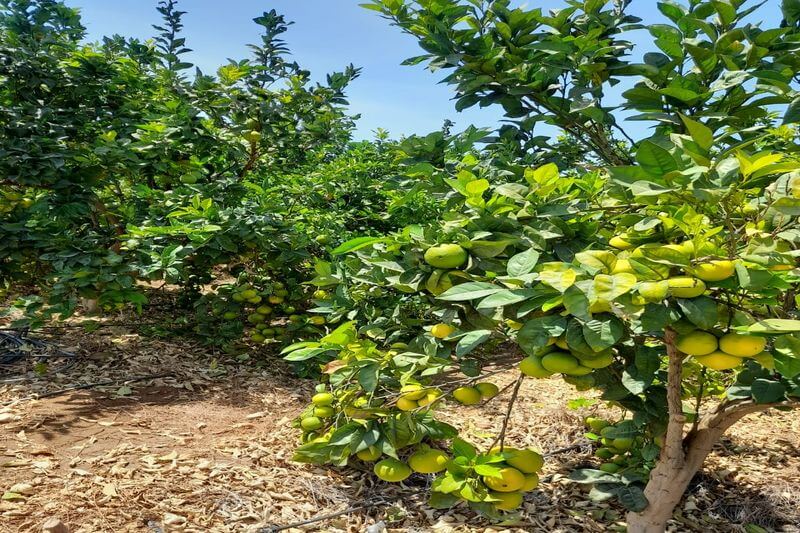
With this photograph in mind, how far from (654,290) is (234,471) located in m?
2.53

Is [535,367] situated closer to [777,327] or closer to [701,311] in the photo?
[701,311]

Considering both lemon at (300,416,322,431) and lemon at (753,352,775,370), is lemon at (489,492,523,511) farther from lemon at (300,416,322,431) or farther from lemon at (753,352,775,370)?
lemon at (300,416,322,431)

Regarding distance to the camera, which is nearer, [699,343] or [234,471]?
[699,343]

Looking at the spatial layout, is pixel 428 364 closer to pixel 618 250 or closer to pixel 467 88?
pixel 618 250

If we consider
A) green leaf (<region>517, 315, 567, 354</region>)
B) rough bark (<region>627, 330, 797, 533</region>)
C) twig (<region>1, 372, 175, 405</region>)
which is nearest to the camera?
green leaf (<region>517, 315, 567, 354</region>)

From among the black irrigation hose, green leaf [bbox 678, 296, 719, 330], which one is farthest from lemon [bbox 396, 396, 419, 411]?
the black irrigation hose

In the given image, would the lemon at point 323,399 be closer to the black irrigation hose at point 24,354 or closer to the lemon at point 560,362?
the lemon at point 560,362

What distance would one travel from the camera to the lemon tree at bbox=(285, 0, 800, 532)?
1.17m

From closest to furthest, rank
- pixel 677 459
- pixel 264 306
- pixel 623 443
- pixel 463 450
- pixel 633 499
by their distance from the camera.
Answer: pixel 463 450 → pixel 677 459 → pixel 633 499 → pixel 623 443 → pixel 264 306

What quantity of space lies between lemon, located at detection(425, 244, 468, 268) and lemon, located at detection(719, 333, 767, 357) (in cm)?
81

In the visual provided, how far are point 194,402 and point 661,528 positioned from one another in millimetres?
3096

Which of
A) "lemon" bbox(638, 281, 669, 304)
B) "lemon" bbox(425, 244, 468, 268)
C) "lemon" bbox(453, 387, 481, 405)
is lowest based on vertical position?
"lemon" bbox(453, 387, 481, 405)

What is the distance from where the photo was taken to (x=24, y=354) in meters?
4.32

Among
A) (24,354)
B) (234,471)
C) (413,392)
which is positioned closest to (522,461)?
(413,392)
